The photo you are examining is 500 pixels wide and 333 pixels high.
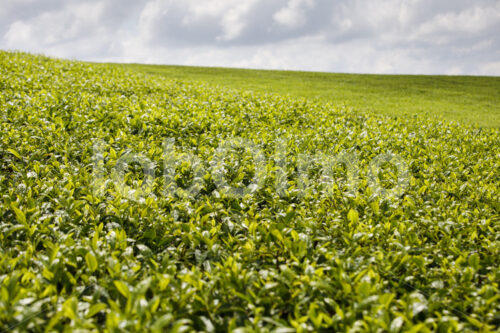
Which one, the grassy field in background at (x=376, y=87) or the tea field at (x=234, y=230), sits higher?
the grassy field in background at (x=376, y=87)

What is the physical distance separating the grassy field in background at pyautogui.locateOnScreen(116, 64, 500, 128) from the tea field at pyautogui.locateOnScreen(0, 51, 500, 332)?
13.4 metres

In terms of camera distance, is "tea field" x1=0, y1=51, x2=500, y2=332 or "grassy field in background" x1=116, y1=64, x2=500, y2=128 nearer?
"tea field" x1=0, y1=51, x2=500, y2=332

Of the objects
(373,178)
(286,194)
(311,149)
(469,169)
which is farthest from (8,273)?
(469,169)

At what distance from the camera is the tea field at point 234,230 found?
7.73 ft

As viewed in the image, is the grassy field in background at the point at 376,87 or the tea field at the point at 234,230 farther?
the grassy field in background at the point at 376,87

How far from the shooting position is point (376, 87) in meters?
27.9

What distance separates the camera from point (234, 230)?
140 inches

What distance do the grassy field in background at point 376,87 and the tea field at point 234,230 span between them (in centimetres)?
1339

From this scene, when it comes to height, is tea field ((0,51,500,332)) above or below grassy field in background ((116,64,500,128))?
below

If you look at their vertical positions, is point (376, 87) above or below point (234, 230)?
above

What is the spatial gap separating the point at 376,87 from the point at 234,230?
27.6 meters

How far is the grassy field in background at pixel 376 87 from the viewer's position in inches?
781

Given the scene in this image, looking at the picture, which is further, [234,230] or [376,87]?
[376,87]

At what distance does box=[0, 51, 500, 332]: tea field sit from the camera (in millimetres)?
2355
